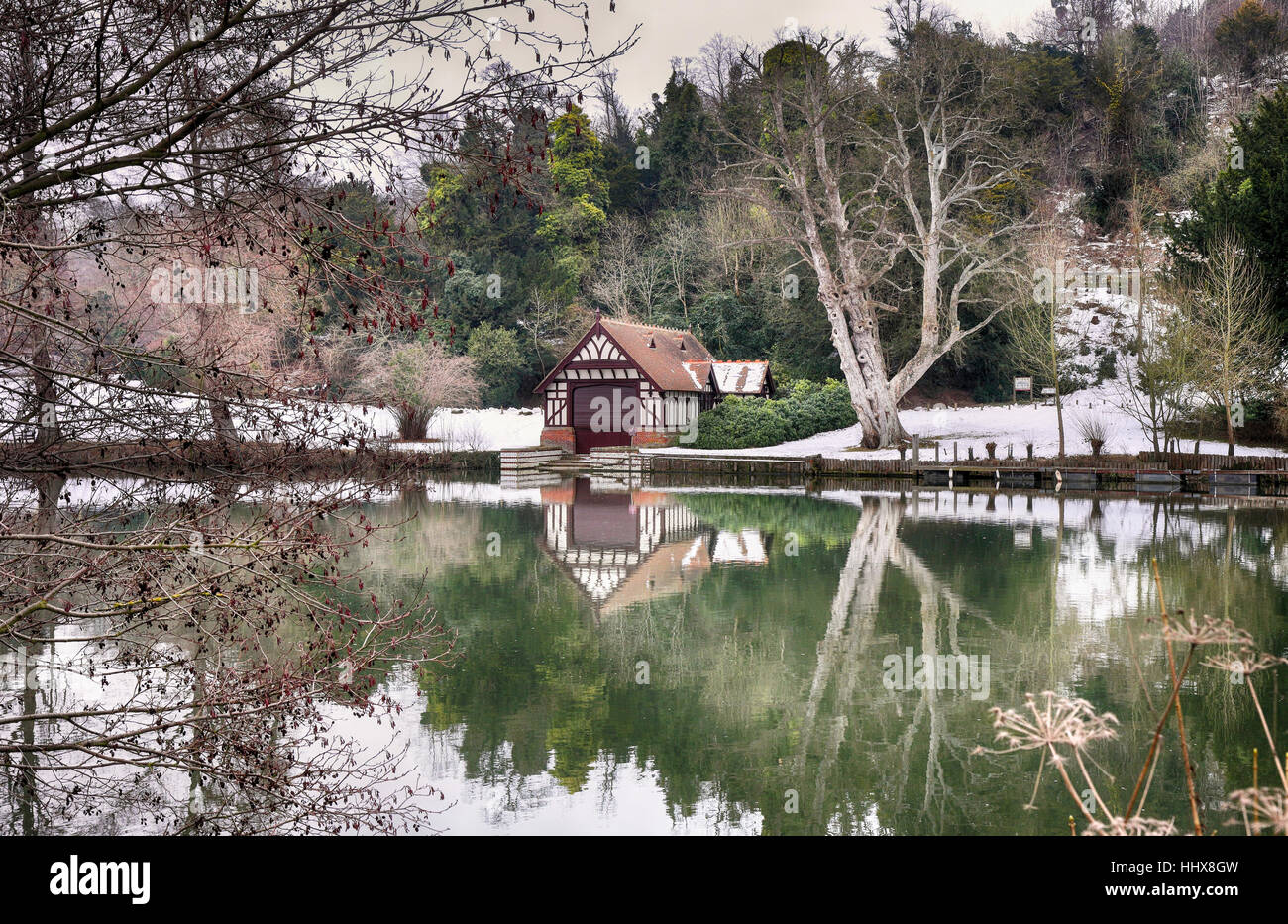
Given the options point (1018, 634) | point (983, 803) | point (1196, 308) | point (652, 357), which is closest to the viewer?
point (983, 803)

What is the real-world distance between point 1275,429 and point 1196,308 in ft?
16.2

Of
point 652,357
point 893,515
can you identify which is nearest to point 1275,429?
point 893,515

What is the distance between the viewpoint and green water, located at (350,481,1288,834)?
274 inches

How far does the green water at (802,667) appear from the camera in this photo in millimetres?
6949

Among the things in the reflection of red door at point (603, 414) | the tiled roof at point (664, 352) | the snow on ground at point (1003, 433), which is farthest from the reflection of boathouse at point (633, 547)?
the reflection of red door at point (603, 414)

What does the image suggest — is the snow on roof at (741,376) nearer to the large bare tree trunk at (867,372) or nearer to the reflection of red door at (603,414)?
the reflection of red door at (603,414)

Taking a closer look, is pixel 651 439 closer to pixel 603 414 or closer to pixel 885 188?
pixel 603 414

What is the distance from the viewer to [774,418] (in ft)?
124

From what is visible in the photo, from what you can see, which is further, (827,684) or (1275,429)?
(1275,429)

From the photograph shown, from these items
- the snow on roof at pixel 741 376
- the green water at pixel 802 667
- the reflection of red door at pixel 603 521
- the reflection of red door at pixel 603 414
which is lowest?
the green water at pixel 802 667

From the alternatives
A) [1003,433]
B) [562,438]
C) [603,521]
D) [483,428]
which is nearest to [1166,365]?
[1003,433]

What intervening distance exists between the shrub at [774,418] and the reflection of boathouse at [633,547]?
1106 centimetres
